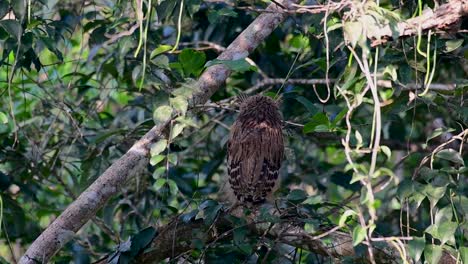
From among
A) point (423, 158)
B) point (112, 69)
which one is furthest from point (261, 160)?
point (423, 158)

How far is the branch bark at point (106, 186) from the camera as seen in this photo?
15.5ft

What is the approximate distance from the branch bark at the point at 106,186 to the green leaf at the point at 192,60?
0.31 ft

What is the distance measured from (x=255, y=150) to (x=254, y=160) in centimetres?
7

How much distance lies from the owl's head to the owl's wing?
89 millimetres

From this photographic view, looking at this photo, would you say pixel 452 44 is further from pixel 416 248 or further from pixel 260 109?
pixel 260 109

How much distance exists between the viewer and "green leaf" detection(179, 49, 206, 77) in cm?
488

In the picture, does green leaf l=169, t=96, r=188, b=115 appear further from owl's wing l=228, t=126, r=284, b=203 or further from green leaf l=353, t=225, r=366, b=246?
owl's wing l=228, t=126, r=284, b=203

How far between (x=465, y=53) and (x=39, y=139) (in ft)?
10.4

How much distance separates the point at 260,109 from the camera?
6141 mm

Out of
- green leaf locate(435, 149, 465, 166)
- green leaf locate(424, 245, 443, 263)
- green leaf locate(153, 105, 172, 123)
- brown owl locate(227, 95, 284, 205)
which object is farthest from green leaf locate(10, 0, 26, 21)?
green leaf locate(424, 245, 443, 263)

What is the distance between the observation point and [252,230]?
4844 millimetres

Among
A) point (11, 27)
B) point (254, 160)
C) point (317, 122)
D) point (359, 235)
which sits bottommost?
point (254, 160)

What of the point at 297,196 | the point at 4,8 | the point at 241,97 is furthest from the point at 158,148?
the point at 241,97

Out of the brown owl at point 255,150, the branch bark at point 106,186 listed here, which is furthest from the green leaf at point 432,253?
the brown owl at point 255,150
